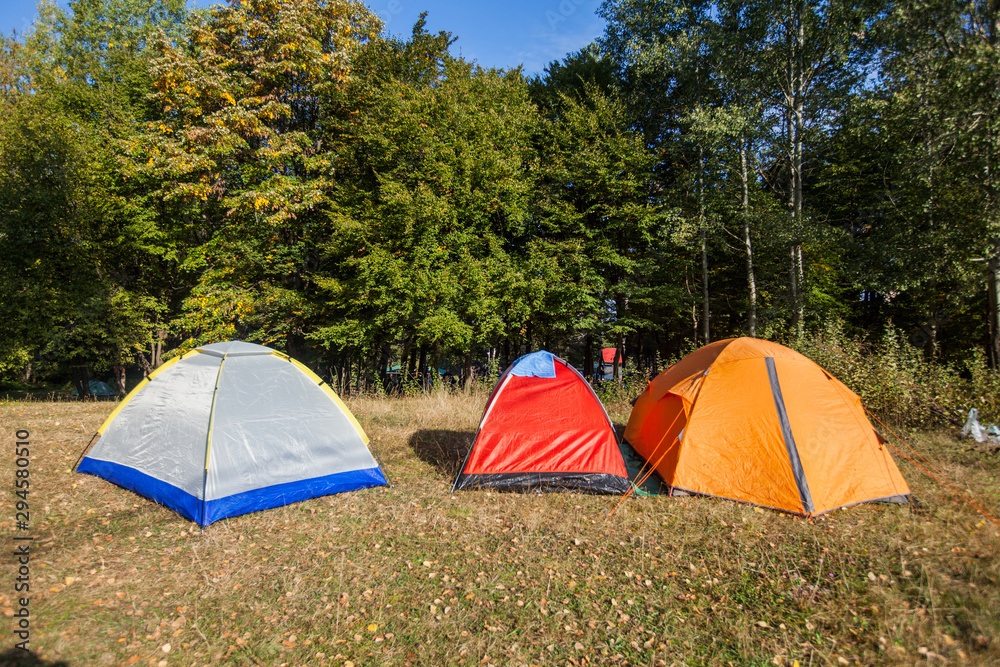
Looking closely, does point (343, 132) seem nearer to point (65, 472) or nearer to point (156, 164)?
point (156, 164)

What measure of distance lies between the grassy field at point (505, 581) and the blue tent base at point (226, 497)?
128 mm

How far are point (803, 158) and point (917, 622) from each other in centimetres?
1434

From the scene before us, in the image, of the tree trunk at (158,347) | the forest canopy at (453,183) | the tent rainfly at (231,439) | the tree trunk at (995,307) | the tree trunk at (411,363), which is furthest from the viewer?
the tree trunk at (411,363)

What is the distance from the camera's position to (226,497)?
5.43 m

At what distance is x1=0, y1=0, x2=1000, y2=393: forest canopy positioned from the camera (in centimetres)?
1335

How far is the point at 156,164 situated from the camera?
13219mm

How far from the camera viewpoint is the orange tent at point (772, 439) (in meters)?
5.54

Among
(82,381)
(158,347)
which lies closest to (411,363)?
(158,347)

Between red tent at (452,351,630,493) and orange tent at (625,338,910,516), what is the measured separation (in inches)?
29.8

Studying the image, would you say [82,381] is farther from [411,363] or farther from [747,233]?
[747,233]

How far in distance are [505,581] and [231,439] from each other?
355 cm

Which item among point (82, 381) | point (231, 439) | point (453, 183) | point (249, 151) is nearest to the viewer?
point (231, 439)

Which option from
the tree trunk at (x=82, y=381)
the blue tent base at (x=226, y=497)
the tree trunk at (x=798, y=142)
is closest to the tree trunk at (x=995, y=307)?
the tree trunk at (x=798, y=142)

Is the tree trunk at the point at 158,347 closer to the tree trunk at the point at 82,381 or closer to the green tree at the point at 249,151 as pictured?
the tree trunk at the point at 82,381
